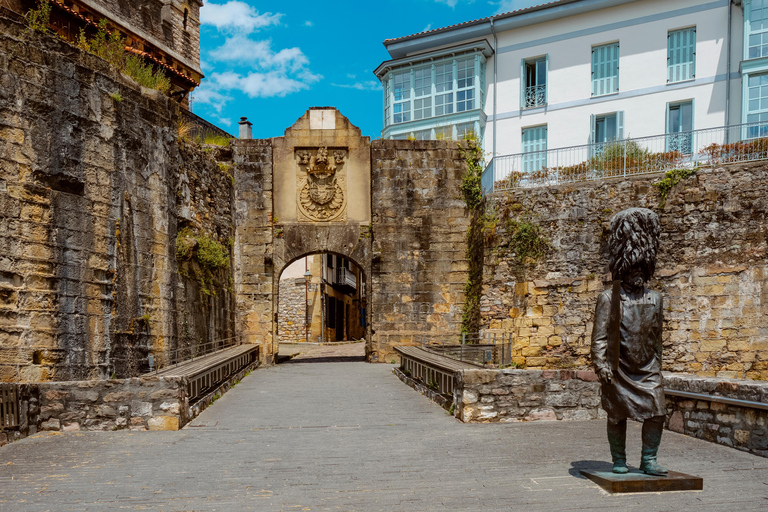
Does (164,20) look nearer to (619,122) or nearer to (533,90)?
(533,90)

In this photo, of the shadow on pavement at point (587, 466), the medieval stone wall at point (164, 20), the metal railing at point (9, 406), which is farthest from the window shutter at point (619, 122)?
the metal railing at point (9, 406)

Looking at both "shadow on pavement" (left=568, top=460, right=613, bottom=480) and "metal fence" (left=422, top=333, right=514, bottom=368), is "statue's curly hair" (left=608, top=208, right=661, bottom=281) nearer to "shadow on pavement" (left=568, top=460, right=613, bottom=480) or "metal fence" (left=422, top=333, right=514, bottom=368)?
"shadow on pavement" (left=568, top=460, right=613, bottom=480)

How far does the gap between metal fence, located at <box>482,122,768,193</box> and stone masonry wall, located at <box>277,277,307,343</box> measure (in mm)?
13400

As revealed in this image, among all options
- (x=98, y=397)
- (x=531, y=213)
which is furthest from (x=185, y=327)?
(x=531, y=213)

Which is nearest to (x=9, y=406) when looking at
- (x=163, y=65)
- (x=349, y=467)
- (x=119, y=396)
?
(x=119, y=396)

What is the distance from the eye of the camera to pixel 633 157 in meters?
15.5

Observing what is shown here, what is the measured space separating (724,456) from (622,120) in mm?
16562

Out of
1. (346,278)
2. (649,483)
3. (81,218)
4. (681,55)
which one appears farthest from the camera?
(346,278)

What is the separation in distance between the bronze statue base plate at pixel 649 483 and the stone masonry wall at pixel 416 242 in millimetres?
11942

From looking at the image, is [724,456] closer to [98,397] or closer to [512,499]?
[512,499]

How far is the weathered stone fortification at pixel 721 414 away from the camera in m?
5.54

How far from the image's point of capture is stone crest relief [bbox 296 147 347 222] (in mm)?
16719

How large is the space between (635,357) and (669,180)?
10.7 m

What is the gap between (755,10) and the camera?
18.2 m
